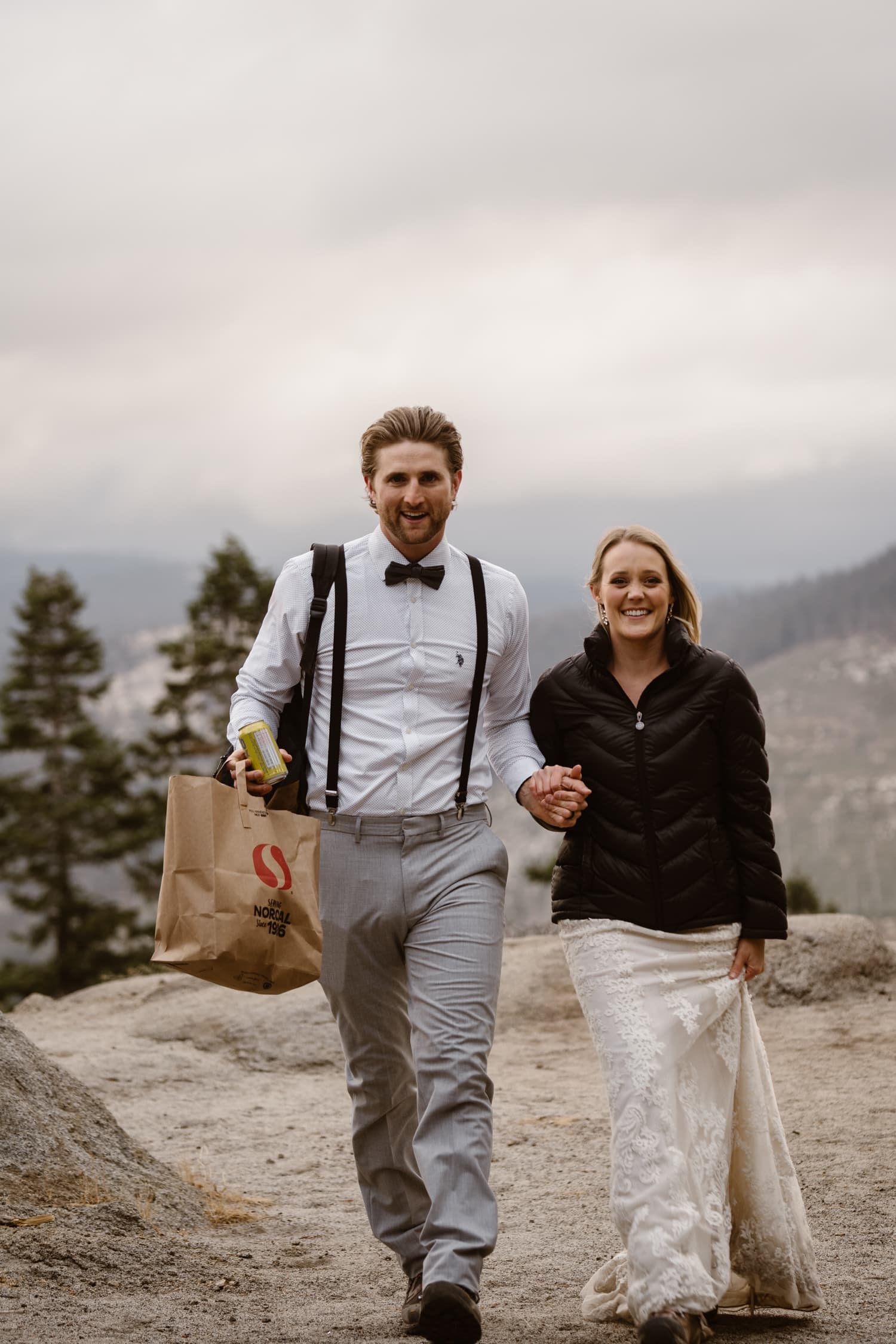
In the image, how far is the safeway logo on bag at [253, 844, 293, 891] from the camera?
162 inches

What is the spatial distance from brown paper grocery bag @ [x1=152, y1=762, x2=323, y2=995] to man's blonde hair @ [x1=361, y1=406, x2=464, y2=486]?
1232 millimetres

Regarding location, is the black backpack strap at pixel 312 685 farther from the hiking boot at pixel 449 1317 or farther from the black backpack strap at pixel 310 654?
the hiking boot at pixel 449 1317

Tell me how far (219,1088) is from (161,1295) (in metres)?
4.54

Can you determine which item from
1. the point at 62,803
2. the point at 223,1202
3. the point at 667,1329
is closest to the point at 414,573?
the point at 667,1329

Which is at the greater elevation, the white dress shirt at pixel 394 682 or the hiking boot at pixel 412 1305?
the white dress shirt at pixel 394 682

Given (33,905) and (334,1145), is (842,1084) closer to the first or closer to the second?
(334,1145)

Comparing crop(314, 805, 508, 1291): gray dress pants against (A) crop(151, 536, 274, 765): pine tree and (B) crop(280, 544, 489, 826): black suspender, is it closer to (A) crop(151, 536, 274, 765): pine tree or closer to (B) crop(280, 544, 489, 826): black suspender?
(B) crop(280, 544, 489, 826): black suspender

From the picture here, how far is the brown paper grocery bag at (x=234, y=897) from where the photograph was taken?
13.4 feet

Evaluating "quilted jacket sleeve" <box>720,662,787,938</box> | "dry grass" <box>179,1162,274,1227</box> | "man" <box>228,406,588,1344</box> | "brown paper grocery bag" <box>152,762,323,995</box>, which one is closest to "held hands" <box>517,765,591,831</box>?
"man" <box>228,406,588,1344</box>

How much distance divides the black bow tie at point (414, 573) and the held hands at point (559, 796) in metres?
0.73

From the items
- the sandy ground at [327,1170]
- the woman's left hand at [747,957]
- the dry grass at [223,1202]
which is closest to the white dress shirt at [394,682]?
the woman's left hand at [747,957]

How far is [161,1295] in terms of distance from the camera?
15.4ft

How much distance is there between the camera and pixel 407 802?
4273 mm

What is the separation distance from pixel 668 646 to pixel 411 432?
1078mm
